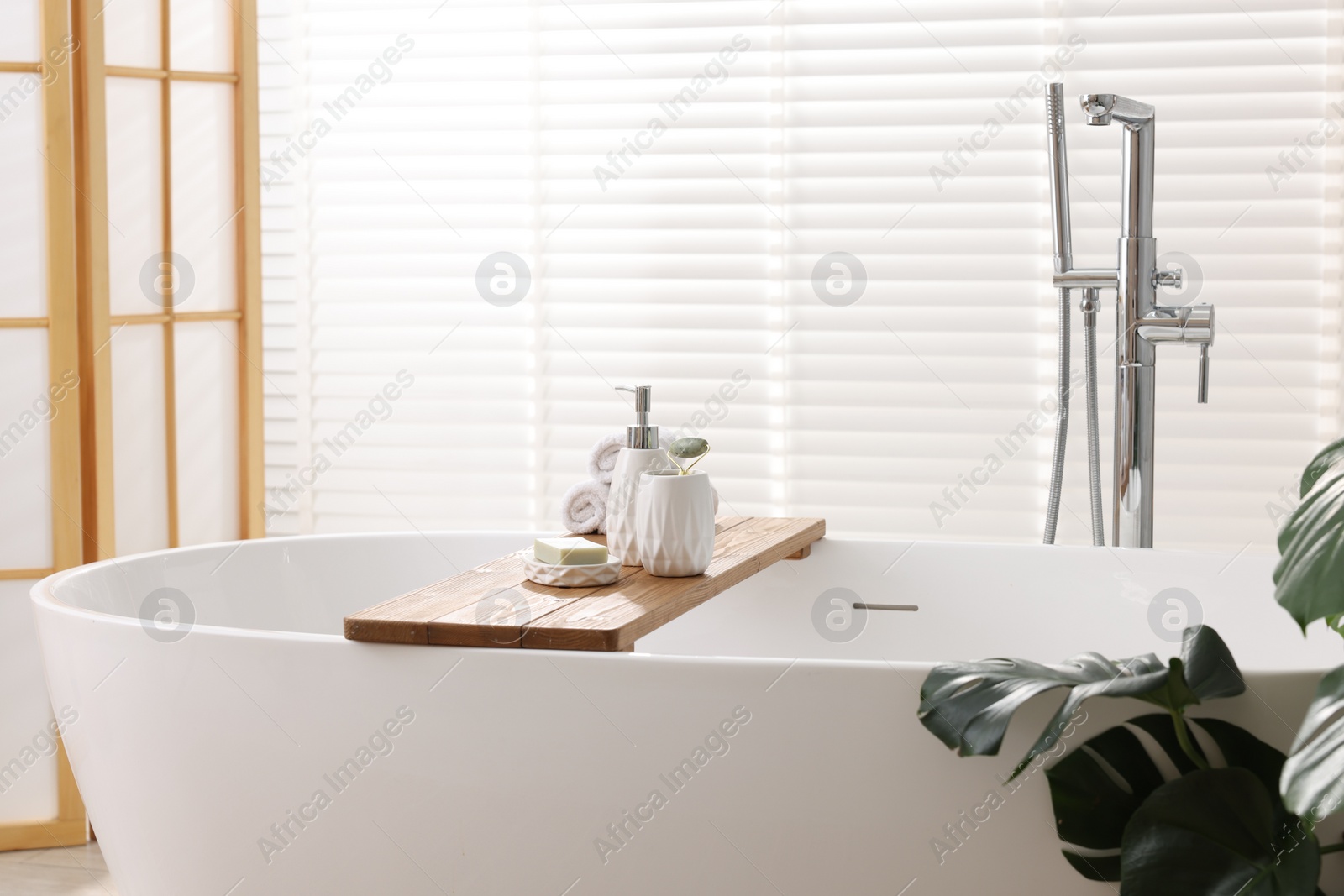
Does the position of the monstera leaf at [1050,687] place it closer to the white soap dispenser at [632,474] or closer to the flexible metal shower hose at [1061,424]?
the white soap dispenser at [632,474]

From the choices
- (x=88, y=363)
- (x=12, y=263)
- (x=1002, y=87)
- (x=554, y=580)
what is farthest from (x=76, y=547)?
(x=1002, y=87)

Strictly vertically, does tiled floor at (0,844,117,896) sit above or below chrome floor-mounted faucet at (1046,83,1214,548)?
below

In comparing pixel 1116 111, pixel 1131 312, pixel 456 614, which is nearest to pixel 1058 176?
pixel 1116 111

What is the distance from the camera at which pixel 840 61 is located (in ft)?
8.26

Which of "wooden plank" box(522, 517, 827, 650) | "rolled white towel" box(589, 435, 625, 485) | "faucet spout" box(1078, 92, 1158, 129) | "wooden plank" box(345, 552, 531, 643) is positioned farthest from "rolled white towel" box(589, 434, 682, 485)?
"faucet spout" box(1078, 92, 1158, 129)

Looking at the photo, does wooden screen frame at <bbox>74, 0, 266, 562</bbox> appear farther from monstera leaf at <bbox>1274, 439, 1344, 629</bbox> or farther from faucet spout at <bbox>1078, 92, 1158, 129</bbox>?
monstera leaf at <bbox>1274, 439, 1344, 629</bbox>

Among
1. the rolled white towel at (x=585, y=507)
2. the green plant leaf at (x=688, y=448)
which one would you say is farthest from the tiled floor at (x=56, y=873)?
the green plant leaf at (x=688, y=448)

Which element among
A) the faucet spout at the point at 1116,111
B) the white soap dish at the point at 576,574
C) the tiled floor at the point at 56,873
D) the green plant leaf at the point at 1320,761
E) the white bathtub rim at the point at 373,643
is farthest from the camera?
the tiled floor at the point at 56,873

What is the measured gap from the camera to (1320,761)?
100 centimetres

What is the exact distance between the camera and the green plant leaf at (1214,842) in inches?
44.7

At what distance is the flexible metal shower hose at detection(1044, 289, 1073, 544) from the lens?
2.04 metres

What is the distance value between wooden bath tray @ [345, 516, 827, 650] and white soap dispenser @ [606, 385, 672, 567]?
4 cm

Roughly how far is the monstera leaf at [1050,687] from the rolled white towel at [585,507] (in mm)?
836

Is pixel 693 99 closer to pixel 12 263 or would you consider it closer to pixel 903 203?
pixel 903 203
